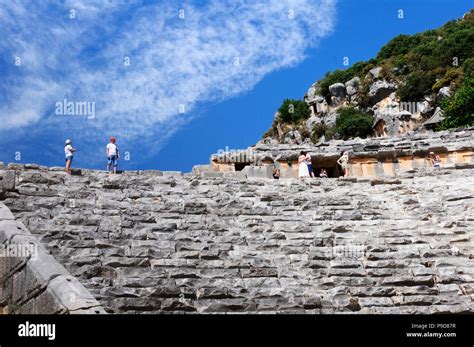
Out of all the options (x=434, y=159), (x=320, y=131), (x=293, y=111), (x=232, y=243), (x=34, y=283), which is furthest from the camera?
(x=293, y=111)

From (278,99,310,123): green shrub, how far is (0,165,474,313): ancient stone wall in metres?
44.2

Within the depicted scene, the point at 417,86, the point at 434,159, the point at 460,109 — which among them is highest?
the point at 417,86

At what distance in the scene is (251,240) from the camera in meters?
10.6

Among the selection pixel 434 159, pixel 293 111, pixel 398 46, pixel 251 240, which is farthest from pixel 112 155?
pixel 398 46

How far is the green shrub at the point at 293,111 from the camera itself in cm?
5881

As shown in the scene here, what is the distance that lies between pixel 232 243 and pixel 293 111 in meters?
49.1

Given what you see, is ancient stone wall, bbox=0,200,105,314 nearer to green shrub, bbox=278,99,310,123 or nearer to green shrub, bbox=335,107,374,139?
green shrub, bbox=335,107,374,139

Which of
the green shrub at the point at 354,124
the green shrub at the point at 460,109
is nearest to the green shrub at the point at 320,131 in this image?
the green shrub at the point at 354,124

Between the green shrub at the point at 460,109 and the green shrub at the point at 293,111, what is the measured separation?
23.7 meters

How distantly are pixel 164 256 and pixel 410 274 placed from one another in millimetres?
3998

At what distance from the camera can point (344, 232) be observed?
11406mm

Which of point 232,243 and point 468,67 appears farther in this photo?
point 468,67

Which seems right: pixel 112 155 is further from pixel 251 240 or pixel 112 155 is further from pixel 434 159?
pixel 434 159
